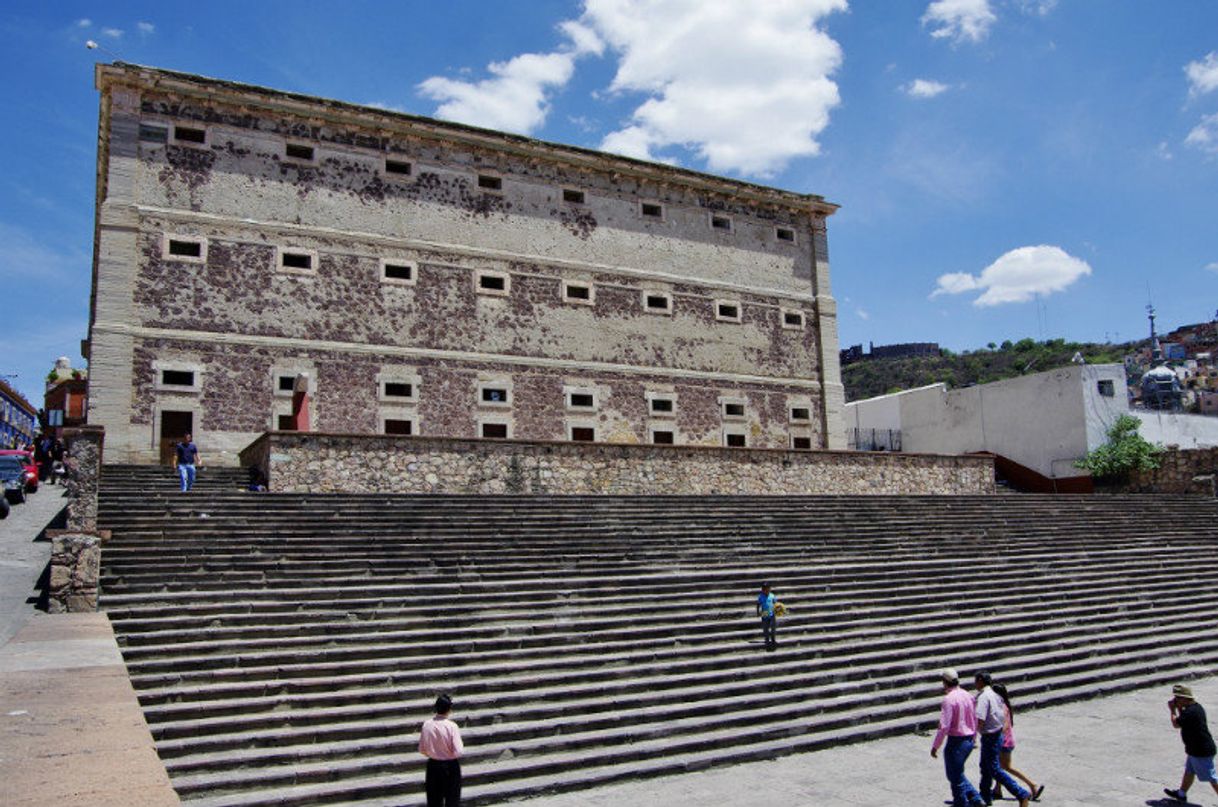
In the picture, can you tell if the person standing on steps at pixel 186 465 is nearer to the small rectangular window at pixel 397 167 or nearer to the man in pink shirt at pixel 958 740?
the small rectangular window at pixel 397 167

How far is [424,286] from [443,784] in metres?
18.1

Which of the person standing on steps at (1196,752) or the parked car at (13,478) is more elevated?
the parked car at (13,478)

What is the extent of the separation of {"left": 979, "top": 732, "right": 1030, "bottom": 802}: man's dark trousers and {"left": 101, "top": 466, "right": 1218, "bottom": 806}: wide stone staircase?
2.09 metres

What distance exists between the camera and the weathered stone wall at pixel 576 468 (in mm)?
16359

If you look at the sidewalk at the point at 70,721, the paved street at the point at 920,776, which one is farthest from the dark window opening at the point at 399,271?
the paved street at the point at 920,776

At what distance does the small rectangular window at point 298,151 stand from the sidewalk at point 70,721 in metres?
14.3

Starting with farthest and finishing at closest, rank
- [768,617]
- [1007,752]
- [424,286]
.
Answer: [424,286]
[768,617]
[1007,752]

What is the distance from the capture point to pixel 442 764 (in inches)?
236

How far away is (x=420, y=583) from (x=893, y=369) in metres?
83.2

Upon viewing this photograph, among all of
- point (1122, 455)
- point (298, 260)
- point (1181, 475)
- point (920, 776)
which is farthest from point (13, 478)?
point (1181, 475)

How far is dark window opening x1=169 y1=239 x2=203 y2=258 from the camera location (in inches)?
798

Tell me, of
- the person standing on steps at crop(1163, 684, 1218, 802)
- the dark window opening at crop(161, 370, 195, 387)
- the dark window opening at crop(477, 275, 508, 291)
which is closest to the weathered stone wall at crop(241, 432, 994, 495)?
the dark window opening at crop(161, 370, 195, 387)

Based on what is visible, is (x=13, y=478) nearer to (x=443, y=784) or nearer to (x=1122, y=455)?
(x=443, y=784)

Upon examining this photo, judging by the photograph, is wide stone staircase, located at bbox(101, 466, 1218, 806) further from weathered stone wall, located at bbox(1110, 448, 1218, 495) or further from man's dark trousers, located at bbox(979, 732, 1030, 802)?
weathered stone wall, located at bbox(1110, 448, 1218, 495)
